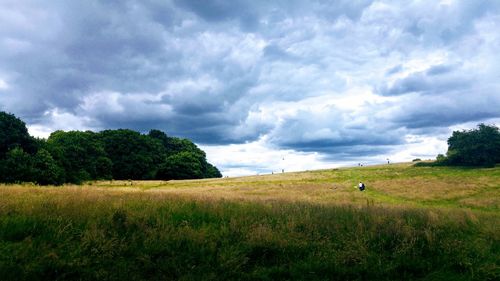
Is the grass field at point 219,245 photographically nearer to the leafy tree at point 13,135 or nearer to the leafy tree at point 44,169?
the leafy tree at point 44,169

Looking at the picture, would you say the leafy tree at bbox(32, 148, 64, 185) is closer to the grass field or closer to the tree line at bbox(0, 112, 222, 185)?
the tree line at bbox(0, 112, 222, 185)

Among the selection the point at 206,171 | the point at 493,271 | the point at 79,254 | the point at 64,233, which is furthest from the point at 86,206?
the point at 206,171

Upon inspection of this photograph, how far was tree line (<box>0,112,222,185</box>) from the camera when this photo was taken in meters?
49.7

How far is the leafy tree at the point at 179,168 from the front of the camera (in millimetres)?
93438

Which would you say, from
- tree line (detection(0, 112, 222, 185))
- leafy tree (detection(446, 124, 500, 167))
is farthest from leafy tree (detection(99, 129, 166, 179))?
leafy tree (detection(446, 124, 500, 167))

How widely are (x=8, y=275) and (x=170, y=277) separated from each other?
9.45 ft

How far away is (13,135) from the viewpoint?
52031 mm

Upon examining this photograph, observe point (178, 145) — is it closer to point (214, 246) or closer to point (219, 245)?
point (219, 245)

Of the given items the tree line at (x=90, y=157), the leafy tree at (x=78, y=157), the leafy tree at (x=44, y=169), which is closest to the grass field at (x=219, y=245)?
the tree line at (x=90, y=157)

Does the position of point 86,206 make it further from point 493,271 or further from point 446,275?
point 493,271

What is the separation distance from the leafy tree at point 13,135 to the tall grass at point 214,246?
49926 mm

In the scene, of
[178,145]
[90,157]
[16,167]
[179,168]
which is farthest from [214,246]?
[178,145]

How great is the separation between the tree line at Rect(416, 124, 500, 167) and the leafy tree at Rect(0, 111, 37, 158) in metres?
92.8

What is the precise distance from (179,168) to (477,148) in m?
77.0
